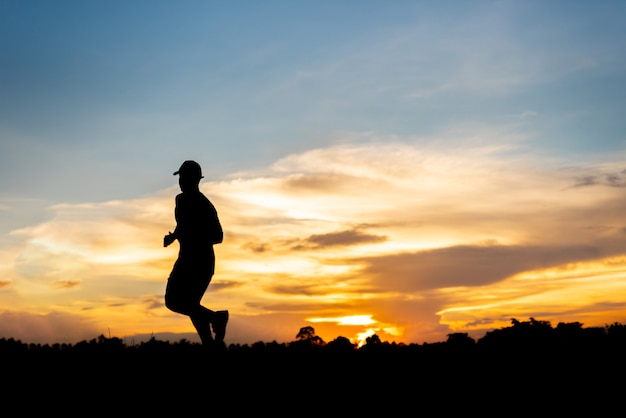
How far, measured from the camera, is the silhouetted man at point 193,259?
37.0 ft

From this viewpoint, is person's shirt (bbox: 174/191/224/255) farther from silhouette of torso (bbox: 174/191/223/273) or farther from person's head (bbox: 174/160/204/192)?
person's head (bbox: 174/160/204/192)

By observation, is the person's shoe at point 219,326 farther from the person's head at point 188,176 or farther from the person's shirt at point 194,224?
the person's head at point 188,176

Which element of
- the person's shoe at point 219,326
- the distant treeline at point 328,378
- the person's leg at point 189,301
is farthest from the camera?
the person's shoe at point 219,326

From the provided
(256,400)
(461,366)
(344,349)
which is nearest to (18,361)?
(256,400)

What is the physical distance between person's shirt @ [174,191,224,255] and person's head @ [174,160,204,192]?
0.14m

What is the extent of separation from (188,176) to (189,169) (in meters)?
0.14

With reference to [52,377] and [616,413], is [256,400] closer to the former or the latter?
[52,377]

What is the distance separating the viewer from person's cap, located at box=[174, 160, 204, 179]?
37.9 feet

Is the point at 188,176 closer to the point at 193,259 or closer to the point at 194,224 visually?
the point at 194,224

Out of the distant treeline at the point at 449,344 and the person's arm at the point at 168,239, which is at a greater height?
the person's arm at the point at 168,239

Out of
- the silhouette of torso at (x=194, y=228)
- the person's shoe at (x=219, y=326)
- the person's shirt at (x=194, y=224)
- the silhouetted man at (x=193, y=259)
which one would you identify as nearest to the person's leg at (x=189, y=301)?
the silhouetted man at (x=193, y=259)

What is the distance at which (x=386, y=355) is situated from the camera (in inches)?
476

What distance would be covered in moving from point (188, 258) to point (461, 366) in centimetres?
500

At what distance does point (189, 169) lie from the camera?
11570mm
